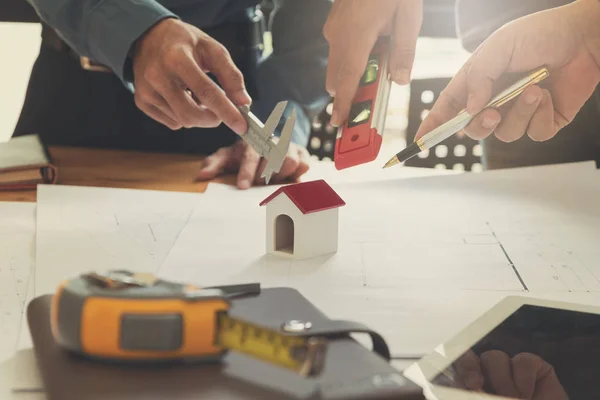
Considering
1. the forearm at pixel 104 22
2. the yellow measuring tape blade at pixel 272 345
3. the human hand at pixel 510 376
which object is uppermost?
the forearm at pixel 104 22

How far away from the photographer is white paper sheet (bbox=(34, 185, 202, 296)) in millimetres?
871

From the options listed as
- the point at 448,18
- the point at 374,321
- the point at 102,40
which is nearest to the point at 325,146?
the point at 102,40

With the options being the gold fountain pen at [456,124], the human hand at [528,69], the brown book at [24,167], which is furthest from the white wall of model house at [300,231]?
the brown book at [24,167]

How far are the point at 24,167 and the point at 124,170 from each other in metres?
0.19

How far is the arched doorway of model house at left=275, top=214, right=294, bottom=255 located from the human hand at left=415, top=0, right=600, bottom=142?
0.78 ft

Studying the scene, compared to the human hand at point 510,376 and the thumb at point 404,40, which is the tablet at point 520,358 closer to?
the human hand at point 510,376

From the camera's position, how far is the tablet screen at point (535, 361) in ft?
1.84

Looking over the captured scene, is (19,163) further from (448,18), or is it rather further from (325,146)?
(448,18)

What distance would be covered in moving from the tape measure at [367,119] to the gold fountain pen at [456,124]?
4cm

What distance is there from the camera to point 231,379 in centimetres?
50

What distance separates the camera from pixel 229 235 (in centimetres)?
101

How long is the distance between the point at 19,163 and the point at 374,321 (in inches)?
28.3

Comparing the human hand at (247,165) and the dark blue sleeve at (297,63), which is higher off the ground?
the dark blue sleeve at (297,63)

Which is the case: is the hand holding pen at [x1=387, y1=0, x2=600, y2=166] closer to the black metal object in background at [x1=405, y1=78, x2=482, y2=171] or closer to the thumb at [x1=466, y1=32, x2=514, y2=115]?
the thumb at [x1=466, y1=32, x2=514, y2=115]
